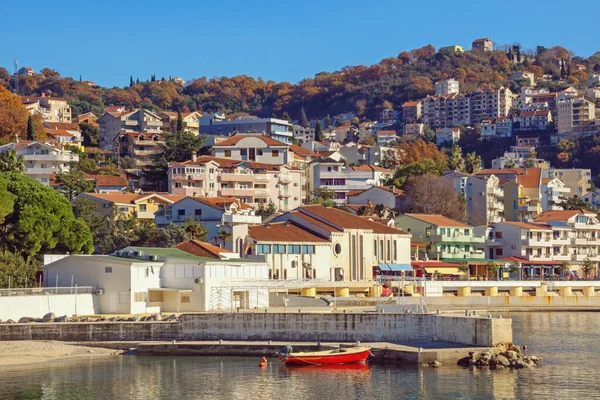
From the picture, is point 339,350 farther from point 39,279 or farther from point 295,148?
point 295,148

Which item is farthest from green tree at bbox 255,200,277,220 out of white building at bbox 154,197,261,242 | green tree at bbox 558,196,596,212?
green tree at bbox 558,196,596,212

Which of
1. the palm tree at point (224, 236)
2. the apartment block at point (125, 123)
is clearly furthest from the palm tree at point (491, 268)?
the apartment block at point (125, 123)

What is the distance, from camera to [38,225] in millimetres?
68125

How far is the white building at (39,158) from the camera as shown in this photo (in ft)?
372

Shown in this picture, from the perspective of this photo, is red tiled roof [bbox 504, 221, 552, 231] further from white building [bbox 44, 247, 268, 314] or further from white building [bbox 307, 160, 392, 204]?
white building [bbox 44, 247, 268, 314]

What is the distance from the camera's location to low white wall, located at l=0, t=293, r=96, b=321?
182 feet

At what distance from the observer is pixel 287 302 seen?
69.8 metres

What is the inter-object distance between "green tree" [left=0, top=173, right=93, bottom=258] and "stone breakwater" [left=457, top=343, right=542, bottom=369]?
106 ft

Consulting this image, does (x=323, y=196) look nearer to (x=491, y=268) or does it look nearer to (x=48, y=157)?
(x=491, y=268)

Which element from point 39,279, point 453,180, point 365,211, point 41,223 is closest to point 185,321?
point 39,279

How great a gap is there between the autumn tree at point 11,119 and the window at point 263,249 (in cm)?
5642

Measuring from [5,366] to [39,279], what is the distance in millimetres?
15283

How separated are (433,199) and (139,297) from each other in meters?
64.2

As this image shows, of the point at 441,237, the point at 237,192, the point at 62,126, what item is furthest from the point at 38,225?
the point at 62,126
